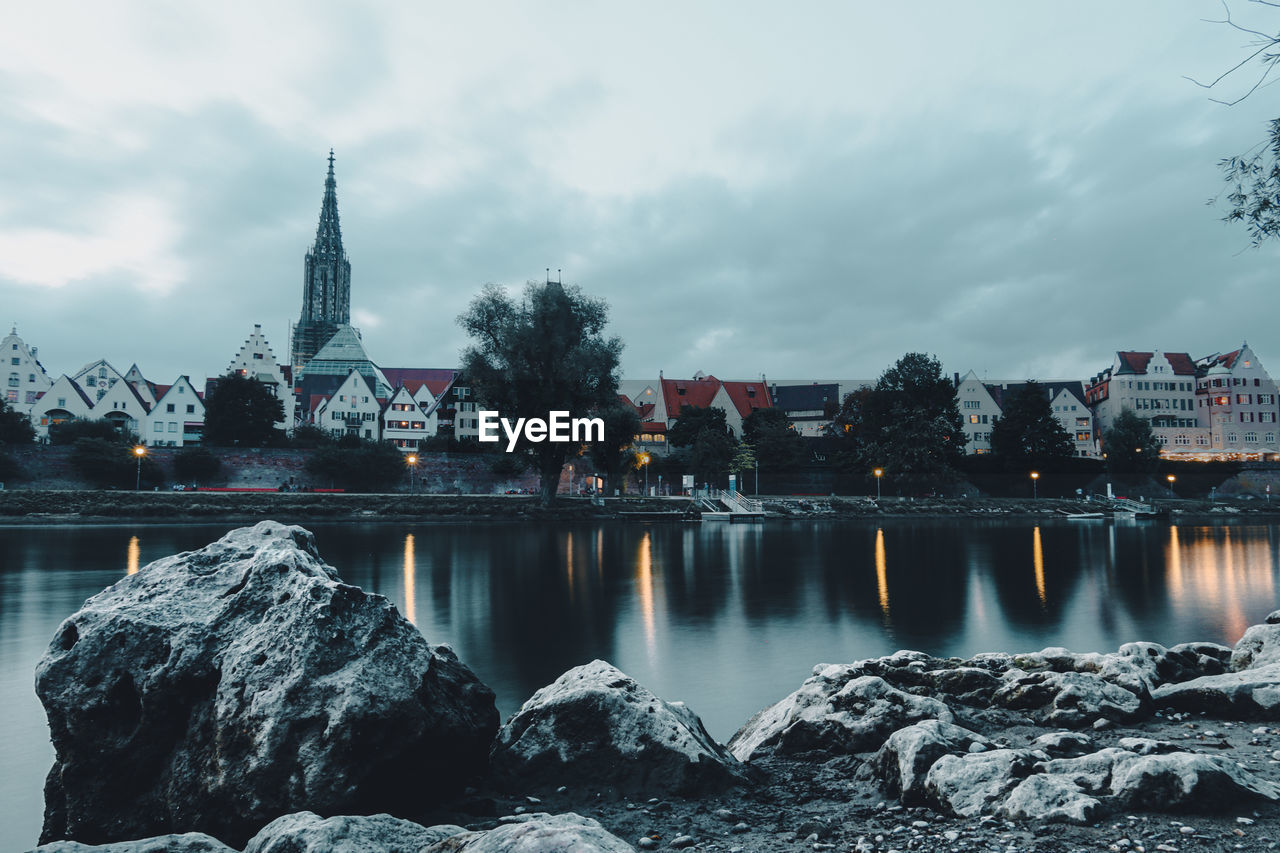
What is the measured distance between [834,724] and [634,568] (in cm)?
2104

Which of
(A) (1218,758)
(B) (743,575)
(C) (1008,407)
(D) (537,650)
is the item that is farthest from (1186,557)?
(C) (1008,407)

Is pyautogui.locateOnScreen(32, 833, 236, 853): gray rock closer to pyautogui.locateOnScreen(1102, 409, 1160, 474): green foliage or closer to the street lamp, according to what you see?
the street lamp

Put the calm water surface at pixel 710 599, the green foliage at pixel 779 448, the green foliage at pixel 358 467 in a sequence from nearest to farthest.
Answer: the calm water surface at pixel 710 599 → the green foliage at pixel 358 467 → the green foliage at pixel 779 448

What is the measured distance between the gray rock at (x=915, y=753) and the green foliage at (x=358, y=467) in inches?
2629

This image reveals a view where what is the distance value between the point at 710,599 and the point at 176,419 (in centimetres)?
8299

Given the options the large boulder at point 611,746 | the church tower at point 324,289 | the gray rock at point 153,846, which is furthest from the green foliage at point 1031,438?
the church tower at point 324,289

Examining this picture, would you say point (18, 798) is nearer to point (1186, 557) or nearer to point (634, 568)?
point (634, 568)

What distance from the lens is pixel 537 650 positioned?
13.9 metres

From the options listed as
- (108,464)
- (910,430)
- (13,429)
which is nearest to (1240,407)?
(910,430)

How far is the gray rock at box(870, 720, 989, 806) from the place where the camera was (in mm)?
5391

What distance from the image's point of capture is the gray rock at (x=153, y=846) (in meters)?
3.69

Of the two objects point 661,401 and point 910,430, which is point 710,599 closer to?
point 910,430

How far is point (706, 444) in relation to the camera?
73188mm

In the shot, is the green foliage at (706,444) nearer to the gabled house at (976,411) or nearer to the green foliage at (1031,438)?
the green foliage at (1031,438)
